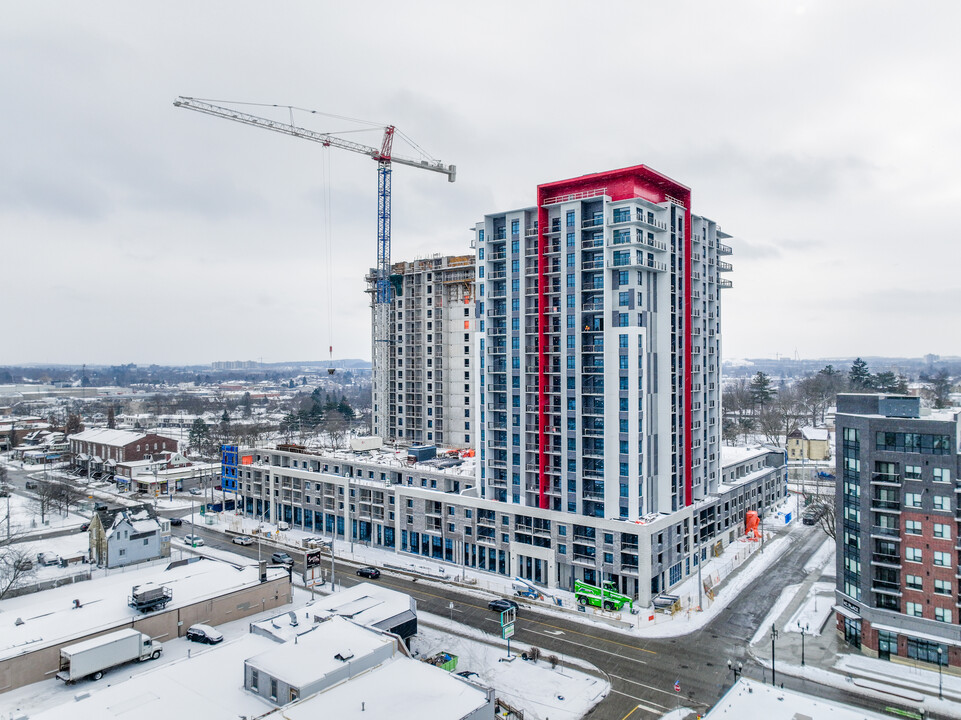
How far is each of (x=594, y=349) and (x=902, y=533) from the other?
31.5 m

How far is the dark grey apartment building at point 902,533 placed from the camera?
46.6m

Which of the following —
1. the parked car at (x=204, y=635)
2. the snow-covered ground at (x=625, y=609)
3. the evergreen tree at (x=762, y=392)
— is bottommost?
the snow-covered ground at (x=625, y=609)

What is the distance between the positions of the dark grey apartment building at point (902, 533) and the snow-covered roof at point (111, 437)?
5139 inches

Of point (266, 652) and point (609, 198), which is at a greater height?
point (609, 198)

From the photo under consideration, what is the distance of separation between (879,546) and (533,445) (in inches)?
1344

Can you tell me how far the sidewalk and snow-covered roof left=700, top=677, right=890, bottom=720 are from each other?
12618mm

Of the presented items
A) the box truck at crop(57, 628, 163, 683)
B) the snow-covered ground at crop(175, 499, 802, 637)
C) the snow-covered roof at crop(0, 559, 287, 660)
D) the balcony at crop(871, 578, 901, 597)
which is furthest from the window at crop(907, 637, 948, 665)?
the box truck at crop(57, 628, 163, 683)

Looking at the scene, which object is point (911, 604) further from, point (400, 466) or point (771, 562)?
point (400, 466)

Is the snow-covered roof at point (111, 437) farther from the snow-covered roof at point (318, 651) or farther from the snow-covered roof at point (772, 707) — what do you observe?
the snow-covered roof at point (772, 707)

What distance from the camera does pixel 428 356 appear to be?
116625 mm

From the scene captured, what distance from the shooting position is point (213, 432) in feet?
563

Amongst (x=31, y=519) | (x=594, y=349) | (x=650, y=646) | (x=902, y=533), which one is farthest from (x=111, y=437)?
(x=902, y=533)

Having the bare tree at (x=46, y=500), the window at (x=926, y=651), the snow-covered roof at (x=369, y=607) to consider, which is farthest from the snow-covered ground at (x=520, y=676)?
the bare tree at (x=46, y=500)

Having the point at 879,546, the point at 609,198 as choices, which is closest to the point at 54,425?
the point at 609,198
